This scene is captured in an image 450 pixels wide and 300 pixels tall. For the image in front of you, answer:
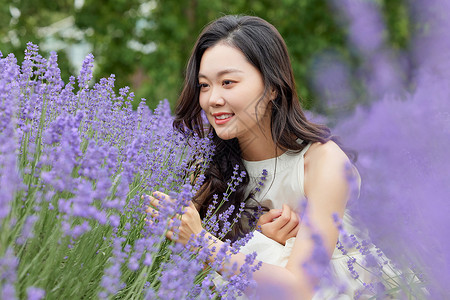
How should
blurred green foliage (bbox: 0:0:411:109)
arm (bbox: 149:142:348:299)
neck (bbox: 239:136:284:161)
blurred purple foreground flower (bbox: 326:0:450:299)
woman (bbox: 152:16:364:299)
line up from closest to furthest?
blurred purple foreground flower (bbox: 326:0:450:299) < arm (bbox: 149:142:348:299) < woman (bbox: 152:16:364:299) < neck (bbox: 239:136:284:161) < blurred green foliage (bbox: 0:0:411:109)

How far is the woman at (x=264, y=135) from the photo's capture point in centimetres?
189

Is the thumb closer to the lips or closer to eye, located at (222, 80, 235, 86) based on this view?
the lips

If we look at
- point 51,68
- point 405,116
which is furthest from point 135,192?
point 405,116

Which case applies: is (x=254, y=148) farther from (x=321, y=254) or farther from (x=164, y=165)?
(x=321, y=254)

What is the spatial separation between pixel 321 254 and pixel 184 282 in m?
Result: 0.34

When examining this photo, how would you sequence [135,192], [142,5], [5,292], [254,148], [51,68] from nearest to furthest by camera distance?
[5,292] → [51,68] → [135,192] → [254,148] → [142,5]

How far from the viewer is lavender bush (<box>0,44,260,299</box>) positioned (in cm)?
90

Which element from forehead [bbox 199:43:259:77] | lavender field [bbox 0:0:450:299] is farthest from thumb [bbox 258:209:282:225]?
lavender field [bbox 0:0:450:299]

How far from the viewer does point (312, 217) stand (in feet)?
5.25

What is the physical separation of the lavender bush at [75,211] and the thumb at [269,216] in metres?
0.50

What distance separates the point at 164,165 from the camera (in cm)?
197

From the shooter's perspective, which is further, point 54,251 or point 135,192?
point 135,192

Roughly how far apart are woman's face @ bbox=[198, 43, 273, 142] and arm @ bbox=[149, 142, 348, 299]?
339 millimetres

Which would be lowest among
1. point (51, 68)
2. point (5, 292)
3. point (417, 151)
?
point (5, 292)
